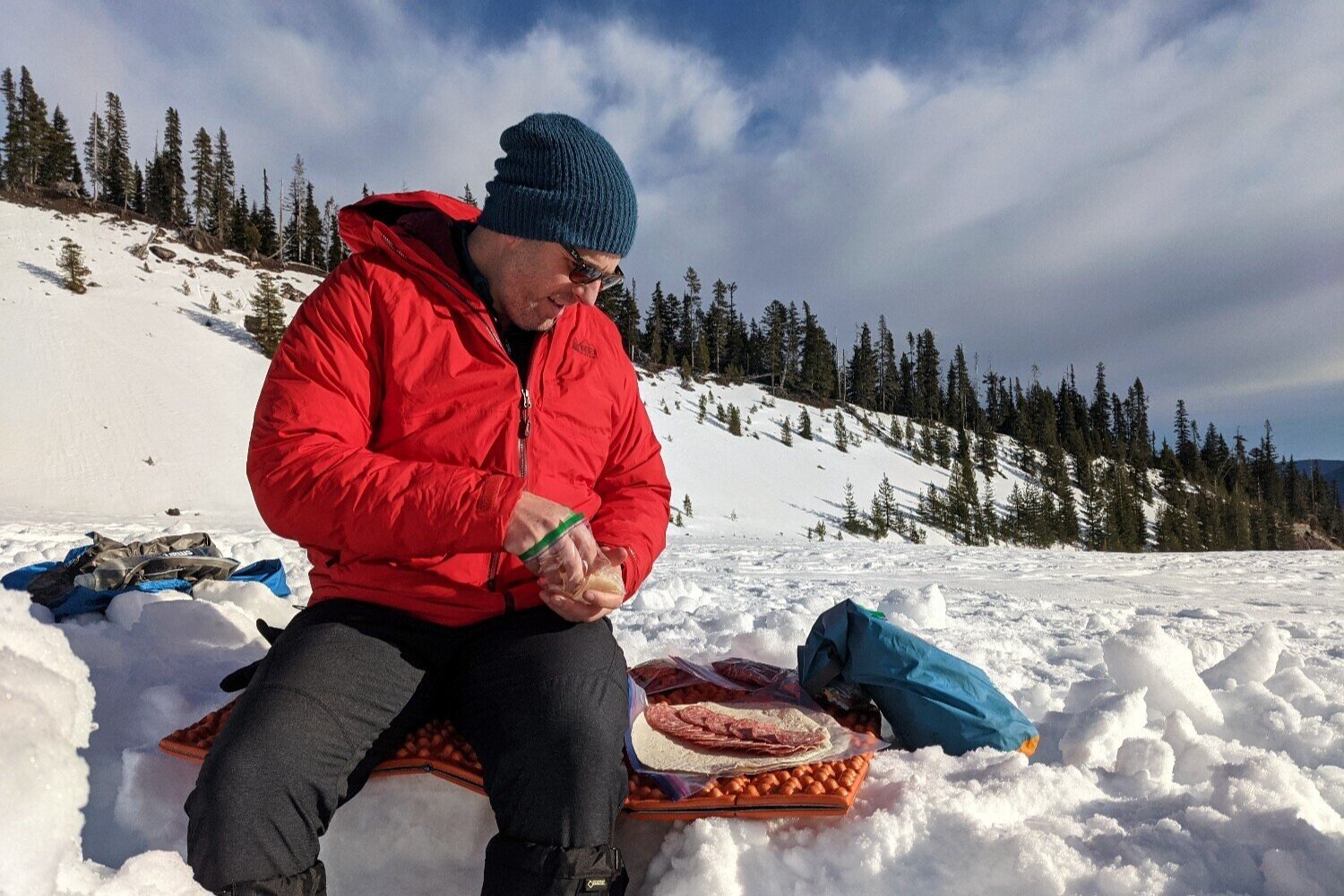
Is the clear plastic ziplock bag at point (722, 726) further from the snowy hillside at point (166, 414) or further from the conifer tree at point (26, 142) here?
the conifer tree at point (26, 142)

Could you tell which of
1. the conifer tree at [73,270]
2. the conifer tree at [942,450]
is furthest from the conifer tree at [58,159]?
the conifer tree at [942,450]

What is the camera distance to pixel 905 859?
1.65 meters

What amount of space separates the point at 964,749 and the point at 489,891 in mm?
1498

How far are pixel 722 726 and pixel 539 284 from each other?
1478 millimetres

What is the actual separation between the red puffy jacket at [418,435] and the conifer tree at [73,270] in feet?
103

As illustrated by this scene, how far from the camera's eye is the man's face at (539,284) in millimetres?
2092

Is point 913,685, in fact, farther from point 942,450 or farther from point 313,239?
point 313,239

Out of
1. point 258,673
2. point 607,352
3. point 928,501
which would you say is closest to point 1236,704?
point 607,352

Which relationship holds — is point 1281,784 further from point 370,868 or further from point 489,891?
point 370,868

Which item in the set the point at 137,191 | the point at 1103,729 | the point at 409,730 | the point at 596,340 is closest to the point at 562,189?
the point at 596,340

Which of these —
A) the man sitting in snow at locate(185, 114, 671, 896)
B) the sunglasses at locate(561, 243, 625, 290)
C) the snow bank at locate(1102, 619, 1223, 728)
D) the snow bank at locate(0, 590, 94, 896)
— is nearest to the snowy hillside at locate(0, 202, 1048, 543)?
the snow bank at locate(0, 590, 94, 896)

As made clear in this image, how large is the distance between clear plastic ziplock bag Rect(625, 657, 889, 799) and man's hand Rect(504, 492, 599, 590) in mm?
562

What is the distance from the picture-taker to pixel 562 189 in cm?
206

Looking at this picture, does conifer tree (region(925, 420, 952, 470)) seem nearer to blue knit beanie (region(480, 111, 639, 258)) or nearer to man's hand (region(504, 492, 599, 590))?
blue knit beanie (region(480, 111, 639, 258))
